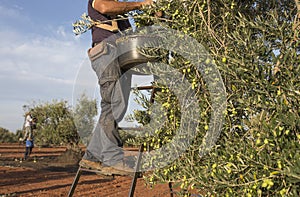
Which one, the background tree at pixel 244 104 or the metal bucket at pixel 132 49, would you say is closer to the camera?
the background tree at pixel 244 104

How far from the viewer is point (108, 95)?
4301 mm

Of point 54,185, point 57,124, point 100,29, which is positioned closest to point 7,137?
point 57,124

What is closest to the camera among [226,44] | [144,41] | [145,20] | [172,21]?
[226,44]

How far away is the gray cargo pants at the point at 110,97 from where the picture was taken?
4.23 meters

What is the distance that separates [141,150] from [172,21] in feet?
5.01

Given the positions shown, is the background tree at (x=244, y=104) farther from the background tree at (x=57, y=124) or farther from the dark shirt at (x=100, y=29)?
the background tree at (x=57, y=124)

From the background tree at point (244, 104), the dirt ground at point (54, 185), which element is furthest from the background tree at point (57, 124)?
the background tree at point (244, 104)

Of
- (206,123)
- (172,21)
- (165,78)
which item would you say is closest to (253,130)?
(206,123)

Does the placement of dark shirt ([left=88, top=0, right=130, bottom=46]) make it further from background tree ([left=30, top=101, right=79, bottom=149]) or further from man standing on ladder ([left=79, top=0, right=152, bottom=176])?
background tree ([left=30, top=101, right=79, bottom=149])

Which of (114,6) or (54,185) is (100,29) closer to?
(114,6)

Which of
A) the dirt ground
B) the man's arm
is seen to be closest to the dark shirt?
the man's arm

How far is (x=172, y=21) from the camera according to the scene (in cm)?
315

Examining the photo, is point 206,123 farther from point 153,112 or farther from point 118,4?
point 118,4

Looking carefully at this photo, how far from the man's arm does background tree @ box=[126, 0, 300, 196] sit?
662mm
